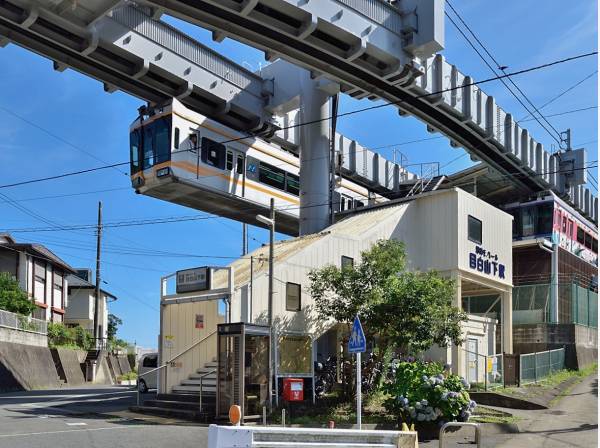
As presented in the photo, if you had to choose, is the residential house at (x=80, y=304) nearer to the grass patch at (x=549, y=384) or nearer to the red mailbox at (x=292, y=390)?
the grass patch at (x=549, y=384)

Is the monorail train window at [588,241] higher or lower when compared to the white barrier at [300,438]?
higher

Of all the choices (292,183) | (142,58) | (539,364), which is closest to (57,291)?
(292,183)

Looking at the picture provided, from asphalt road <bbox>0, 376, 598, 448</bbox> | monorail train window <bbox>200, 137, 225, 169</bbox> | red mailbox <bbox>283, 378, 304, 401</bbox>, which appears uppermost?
monorail train window <bbox>200, 137, 225, 169</bbox>

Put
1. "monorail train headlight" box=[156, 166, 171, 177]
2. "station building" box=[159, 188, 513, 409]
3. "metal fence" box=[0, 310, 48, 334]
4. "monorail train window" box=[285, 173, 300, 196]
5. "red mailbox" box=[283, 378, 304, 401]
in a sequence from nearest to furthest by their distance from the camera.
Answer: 1. "red mailbox" box=[283, 378, 304, 401]
2. "station building" box=[159, 188, 513, 409]
3. "monorail train headlight" box=[156, 166, 171, 177]
4. "monorail train window" box=[285, 173, 300, 196]
5. "metal fence" box=[0, 310, 48, 334]

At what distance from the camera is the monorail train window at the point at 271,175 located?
29794mm

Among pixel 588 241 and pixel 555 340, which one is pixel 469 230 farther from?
pixel 588 241

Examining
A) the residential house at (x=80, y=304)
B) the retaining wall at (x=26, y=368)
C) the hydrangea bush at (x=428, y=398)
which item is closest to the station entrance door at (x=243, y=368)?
the hydrangea bush at (x=428, y=398)

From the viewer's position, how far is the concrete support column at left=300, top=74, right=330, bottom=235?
97.1ft

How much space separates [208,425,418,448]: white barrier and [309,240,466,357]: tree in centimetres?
949

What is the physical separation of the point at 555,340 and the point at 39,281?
37245 mm

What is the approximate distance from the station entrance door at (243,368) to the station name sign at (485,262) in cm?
1095

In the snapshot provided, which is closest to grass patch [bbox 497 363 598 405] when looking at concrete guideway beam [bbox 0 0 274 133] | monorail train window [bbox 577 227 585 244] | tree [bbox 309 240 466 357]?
tree [bbox 309 240 466 357]

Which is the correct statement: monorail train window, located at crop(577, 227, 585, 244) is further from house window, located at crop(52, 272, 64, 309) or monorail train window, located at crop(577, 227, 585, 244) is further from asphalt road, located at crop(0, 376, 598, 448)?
house window, located at crop(52, 272, 64, 309)

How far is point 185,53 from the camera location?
27844mm
